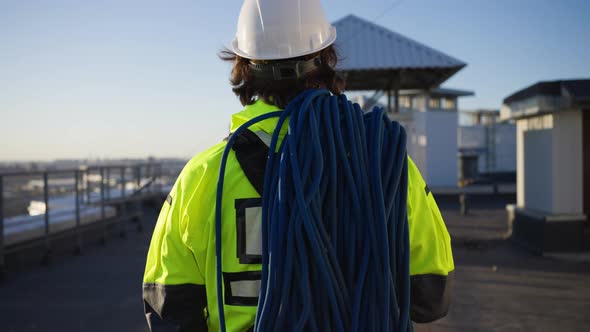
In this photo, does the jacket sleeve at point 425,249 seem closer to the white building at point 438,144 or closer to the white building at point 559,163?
the white building at point 559,163

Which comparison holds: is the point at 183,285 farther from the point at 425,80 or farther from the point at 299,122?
the point at 425,80

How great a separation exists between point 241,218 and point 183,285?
11.1 inches

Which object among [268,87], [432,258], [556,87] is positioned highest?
[556,87]

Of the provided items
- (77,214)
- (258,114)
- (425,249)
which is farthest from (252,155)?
(77,214)

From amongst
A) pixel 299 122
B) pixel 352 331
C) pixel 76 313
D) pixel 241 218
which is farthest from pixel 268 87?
pixel 76 313

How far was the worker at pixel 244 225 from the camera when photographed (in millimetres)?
1191

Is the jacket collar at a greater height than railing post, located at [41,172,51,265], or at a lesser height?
greater

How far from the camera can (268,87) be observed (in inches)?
53.2

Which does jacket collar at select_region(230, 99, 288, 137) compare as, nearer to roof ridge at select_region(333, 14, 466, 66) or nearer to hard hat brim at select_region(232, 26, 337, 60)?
hard hat brim at select_region(232, 26, 337, 60)

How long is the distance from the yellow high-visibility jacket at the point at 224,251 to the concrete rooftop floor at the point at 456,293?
8.56 feet

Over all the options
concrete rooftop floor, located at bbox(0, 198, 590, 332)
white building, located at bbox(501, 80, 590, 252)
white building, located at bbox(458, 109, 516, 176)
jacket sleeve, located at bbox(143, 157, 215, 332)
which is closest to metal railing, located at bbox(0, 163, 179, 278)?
concrete rooftop floor, located at bbox(0, 198, 590, 332)

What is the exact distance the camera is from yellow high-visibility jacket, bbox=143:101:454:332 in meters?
1.19

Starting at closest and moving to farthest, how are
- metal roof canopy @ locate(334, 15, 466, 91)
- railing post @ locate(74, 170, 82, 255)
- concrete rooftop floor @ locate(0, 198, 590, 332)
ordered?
concrete rooftop floor @ locate(0, 198, 590, 332) < railing post @ locate(74, 170, 82, 255) < metal roof canopy @ locate(334, 15, 466, 91)

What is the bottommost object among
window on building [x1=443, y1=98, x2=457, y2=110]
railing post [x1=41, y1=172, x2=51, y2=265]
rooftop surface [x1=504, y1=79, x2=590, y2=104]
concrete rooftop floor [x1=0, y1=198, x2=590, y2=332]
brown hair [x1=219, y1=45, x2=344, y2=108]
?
concrete rooftop floor [x1=0, y1=198, x2=590, y2=332]
